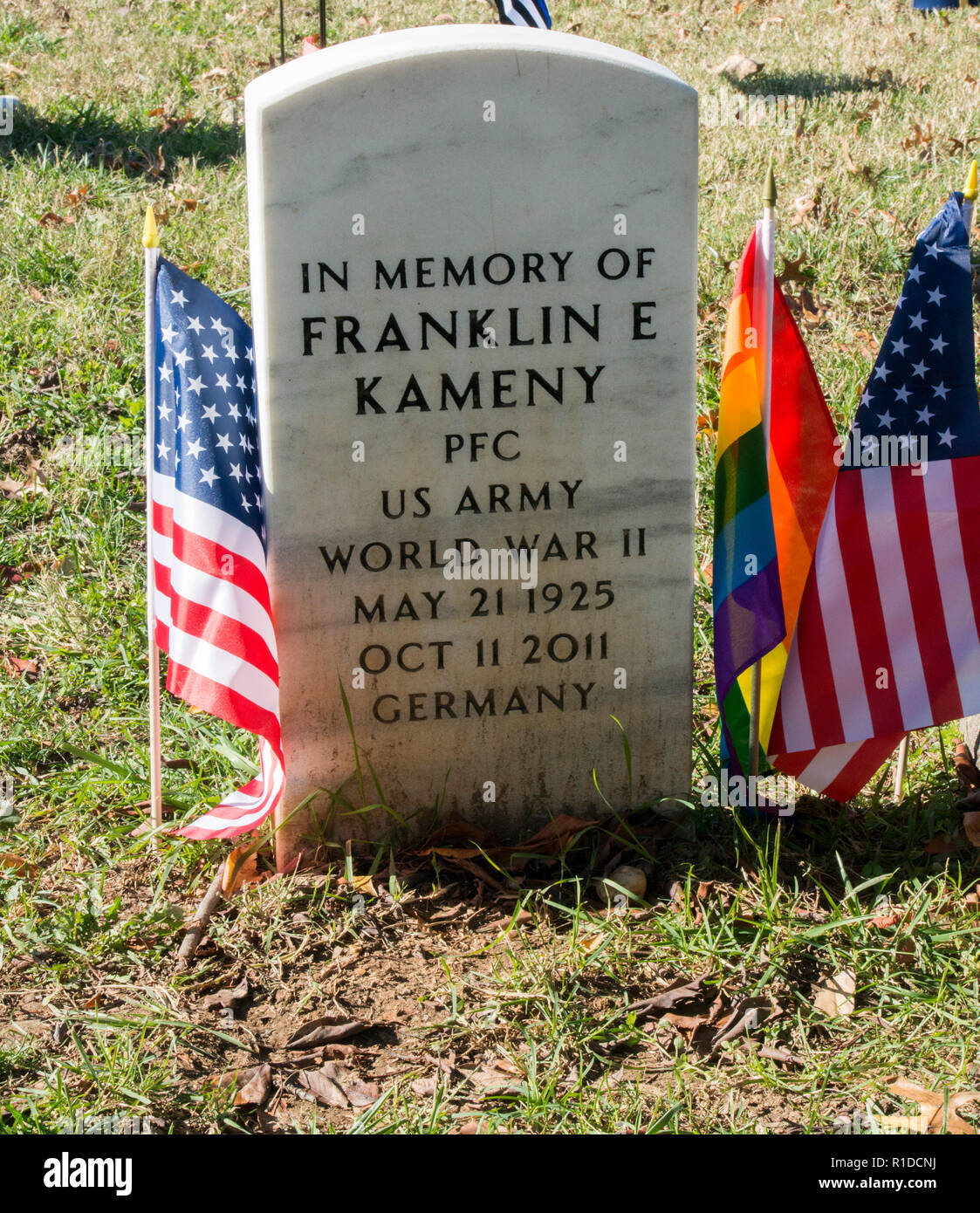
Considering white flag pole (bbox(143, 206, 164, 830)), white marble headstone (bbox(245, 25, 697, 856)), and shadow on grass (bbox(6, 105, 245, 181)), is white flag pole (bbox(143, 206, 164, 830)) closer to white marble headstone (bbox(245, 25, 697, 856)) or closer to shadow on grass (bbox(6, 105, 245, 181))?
white marble headstone (bbox(245, 25, 697, 856))

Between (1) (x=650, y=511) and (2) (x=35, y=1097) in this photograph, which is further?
(1) (x=650, y=511)

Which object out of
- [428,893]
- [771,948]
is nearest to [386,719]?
[428,893]

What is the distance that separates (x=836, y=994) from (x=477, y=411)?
1777 millimetres

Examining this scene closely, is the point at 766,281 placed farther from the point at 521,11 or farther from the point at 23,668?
the point at 521,11

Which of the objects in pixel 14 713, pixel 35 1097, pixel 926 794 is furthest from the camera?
pixel 14 713

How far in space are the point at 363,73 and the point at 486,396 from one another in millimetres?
873

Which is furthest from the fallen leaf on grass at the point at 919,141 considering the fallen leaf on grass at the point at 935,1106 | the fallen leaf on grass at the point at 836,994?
the fallen leaf on grass at the point at 935,1106

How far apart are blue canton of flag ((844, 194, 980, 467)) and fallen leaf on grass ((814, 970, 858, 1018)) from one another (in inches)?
54.4

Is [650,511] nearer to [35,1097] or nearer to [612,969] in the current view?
[612,969]

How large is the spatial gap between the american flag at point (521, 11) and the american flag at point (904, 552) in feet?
10.0

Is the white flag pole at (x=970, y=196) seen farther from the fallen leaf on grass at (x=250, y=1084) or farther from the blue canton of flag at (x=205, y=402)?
the fallen leaf on grass at (x=250, y=1084)

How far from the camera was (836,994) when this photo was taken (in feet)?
10.4

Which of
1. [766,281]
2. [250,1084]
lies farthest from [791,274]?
[250,1084]

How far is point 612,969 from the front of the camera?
3.25 metres
